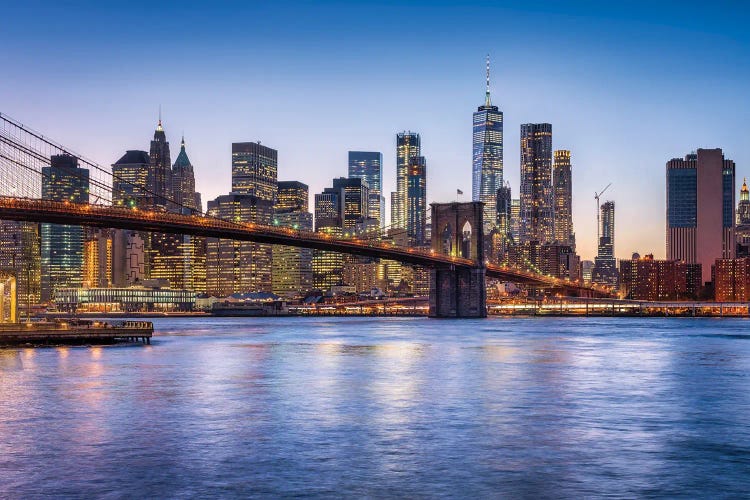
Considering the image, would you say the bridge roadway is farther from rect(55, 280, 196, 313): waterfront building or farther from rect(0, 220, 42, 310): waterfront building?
rect(55, 280, 196, 313): waterfront building

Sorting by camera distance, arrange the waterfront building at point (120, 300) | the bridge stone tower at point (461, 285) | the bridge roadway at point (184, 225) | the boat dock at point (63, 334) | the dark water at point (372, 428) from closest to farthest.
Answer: the dark water at point (372, 428), the boat dock at point (63, 334), the bridge roadway at point (184, 225), the bridge stone tower at point (461, 285), the waterfront building at point (120, 300)

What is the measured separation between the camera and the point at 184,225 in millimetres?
68375

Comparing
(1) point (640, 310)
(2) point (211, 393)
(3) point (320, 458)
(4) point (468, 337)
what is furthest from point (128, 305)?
(3) point (320, 458)

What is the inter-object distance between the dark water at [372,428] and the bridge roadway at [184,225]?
14386 mm

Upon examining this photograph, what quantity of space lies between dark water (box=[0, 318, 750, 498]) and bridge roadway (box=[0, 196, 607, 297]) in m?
14.4

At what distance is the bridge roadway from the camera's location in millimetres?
57156

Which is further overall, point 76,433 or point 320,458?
point 76,433

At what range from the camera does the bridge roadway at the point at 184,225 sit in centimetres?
5716

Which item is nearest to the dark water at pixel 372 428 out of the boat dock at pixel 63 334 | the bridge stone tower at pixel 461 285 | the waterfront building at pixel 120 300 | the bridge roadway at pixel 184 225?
the boat dock at pixel 63 334

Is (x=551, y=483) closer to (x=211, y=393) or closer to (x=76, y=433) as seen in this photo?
(x=76, y=433)

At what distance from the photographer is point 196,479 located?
1759 centimetres

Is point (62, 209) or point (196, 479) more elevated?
point (62, 209)

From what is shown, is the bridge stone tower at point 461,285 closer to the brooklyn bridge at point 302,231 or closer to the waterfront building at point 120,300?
the brooklyn bridge at point 302,231

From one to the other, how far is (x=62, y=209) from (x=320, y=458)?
4343 centimetres
